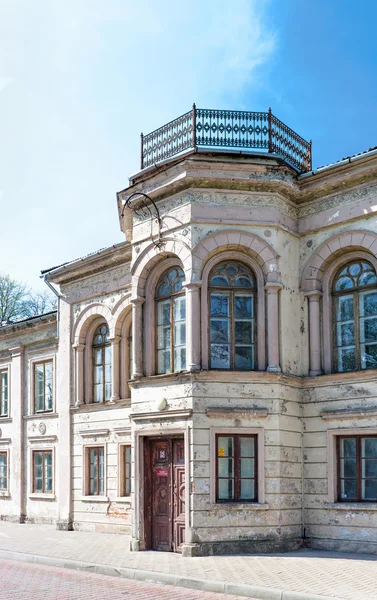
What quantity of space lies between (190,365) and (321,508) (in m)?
3.70

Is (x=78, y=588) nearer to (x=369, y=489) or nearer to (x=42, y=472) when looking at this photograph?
(x=369, y=489)

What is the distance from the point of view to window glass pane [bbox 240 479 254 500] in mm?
13831

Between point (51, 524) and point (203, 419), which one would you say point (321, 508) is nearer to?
point (203, 419)

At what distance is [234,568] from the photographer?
1189 centimetres

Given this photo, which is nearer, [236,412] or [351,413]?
[351,413]

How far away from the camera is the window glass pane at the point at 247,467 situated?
13898 millimetres

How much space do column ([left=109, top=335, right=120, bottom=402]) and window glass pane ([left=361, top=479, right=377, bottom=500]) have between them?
23.2ft

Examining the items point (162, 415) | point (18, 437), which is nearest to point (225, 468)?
point (162, 415)

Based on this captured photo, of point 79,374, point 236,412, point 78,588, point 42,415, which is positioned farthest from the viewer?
point 42,415

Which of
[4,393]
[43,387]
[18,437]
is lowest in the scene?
[18,437]

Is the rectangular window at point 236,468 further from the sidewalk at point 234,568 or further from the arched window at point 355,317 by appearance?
the arched window at point 355,317

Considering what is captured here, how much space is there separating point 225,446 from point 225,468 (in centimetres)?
41

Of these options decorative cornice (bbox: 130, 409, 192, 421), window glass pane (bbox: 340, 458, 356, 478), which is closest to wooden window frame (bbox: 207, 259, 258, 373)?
decorative cornice (bbox: 130, 409, 192, 421)

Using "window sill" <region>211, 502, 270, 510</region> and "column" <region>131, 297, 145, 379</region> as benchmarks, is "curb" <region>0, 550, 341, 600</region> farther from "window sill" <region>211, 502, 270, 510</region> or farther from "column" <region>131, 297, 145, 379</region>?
"column" <region>131, 297, 145, 379</region>
